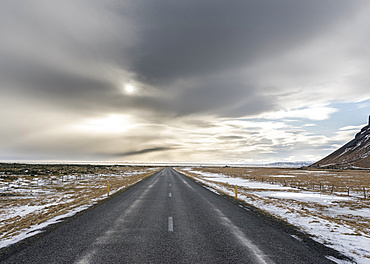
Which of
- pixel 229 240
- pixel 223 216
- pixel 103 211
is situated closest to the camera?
pixel 229 240

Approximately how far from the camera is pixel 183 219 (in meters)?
8.89

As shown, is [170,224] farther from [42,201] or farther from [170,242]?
[42,201]

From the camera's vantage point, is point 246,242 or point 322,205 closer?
point 246,242

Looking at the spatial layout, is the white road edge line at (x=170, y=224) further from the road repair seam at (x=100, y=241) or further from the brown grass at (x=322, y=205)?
the brown grass at (x=322, y=205)

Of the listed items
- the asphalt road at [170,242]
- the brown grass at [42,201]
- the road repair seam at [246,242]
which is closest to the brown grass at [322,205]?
the asphalt road at [170,242]

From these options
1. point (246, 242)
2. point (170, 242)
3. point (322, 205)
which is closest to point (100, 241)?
point (170, 242)

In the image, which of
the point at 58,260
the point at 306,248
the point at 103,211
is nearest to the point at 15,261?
the point at 58,260

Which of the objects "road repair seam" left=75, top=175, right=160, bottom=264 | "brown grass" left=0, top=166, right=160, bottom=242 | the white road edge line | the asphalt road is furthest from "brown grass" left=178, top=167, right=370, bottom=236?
"brown grass" left=0, top=166, right=160, bottom=242

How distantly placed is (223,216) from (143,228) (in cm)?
404

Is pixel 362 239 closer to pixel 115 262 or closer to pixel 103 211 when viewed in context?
pixel 115 262

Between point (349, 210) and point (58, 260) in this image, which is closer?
point (58, 260)

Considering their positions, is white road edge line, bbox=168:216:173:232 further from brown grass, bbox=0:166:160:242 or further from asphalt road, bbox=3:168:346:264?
brown grass, bbox=0:166:160:242

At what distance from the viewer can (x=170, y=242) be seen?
6.11 metres

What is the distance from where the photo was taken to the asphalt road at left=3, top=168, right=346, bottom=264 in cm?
504
